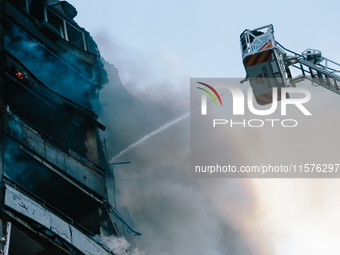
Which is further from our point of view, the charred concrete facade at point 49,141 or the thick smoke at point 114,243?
the thick smoke at point 114,243

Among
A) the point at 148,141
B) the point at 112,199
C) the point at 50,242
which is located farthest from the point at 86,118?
the point at 148,141

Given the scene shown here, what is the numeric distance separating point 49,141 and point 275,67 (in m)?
12.2

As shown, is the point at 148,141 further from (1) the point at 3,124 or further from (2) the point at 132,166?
(1) the point at 3,124

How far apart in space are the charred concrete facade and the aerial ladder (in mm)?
10722

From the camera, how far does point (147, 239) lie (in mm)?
42500

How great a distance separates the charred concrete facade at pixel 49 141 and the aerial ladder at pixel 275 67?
10.7 metres

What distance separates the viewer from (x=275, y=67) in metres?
22.4

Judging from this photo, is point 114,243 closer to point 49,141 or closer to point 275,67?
point 49,141

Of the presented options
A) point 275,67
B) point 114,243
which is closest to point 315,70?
point 275,67

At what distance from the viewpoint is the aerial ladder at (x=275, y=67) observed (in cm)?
2238

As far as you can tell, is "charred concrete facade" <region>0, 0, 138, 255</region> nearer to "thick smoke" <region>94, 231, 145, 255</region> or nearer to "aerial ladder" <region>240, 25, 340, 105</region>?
"thick smoke" <region>94, 231, 145, 255</region>

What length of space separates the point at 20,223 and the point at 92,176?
8.84 m

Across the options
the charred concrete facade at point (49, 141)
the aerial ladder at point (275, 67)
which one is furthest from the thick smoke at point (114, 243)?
the aerial ladder at point (275, 67)

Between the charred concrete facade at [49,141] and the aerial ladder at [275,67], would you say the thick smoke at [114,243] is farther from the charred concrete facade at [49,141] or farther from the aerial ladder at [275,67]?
the aerial ladder at [275,67]
